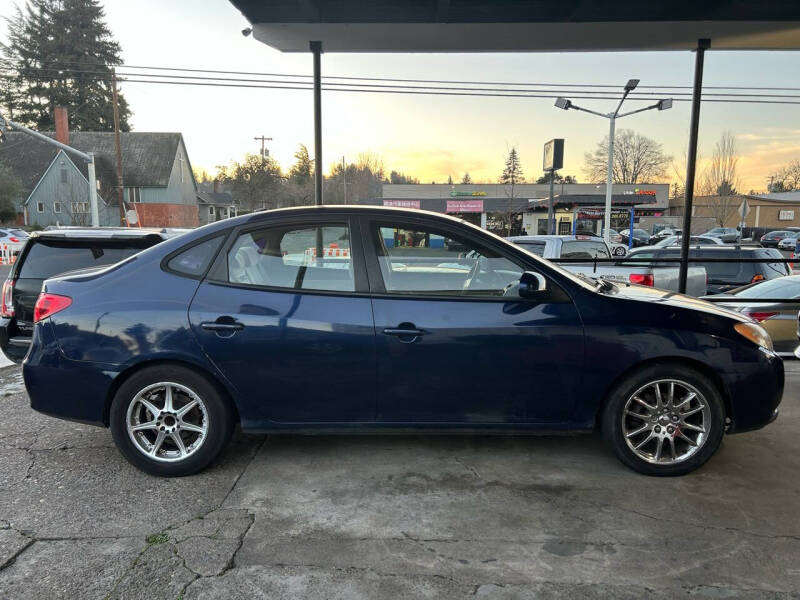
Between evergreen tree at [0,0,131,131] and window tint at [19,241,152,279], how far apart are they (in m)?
63.9

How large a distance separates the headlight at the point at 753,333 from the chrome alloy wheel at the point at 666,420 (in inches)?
20.2

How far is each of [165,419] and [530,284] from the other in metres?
2.55

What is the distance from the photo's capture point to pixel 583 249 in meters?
10.9

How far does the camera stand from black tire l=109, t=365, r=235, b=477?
11.2 ft

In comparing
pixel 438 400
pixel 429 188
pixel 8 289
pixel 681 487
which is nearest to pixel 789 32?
pixel 681 487

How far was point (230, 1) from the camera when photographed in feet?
17.4

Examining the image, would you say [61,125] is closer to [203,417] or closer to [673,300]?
[203,417]

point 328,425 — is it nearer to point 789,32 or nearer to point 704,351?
point 704,351

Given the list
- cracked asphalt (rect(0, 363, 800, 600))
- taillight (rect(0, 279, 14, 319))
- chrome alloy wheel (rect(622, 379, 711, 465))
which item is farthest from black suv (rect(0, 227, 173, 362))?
chrome alloy wheel (rect(622, 379, 711, 465))

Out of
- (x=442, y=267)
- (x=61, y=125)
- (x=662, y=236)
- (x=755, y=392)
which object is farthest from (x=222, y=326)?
(x=61, y=125)

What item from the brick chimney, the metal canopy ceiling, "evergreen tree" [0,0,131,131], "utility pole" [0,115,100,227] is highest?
"evergreen tree" [0,0,131,131]

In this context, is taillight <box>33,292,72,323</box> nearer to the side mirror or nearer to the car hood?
the side mirror

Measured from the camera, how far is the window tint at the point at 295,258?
3494 mm

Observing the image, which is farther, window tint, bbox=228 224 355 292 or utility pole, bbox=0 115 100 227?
utility pole, bbox=0 115 100 227
